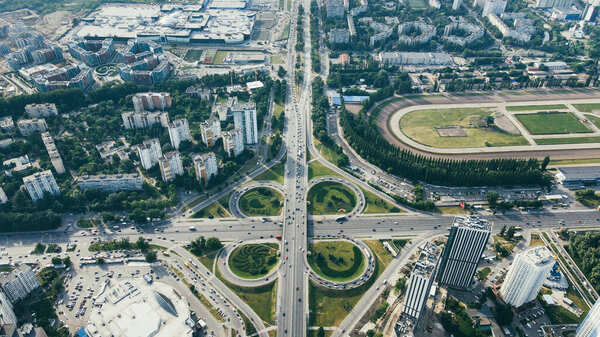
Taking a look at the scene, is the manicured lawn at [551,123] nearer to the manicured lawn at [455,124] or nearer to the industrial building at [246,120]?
the manicured lawn at [455,124]

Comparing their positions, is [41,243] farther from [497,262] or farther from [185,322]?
[497,262]

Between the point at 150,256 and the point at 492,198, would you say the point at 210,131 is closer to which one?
the point at 150,256

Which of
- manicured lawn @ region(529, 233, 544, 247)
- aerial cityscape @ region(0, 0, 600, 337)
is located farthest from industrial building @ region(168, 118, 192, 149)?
manicured lawn @ region(529, 233, 544, 247)

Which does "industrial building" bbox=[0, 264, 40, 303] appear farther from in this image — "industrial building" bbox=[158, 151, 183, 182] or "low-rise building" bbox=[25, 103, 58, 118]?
"low-rise building" bbox=[25, 103, 58, 118]

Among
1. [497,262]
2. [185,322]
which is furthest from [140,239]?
[497,262]

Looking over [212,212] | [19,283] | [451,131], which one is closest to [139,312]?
[19,283]

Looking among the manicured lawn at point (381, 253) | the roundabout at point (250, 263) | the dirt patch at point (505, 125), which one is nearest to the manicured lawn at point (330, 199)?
the manicured lawn at point (381, 253)
